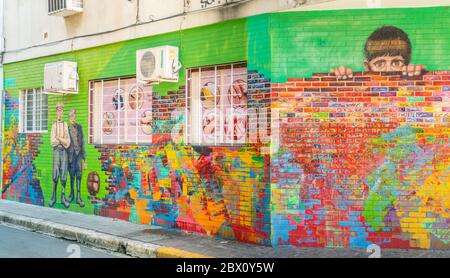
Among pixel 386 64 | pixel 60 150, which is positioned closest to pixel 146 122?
pixel 60 150

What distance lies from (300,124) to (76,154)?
5302 millimetres

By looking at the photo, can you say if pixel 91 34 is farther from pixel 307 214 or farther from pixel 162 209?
pixel 307 214

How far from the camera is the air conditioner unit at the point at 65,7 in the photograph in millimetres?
9820

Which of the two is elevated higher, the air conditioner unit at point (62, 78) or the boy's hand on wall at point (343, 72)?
the air conditioner unit at point (62, 78)

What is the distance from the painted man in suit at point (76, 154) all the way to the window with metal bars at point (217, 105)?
2945 millimetres

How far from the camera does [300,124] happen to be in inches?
275

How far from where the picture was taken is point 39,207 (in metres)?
10.7

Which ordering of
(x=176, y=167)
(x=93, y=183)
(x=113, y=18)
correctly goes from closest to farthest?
(x=176, y=167) < (x=113, y=18) < (x=93, y=183)

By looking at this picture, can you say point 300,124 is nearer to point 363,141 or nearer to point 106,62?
point 363,141

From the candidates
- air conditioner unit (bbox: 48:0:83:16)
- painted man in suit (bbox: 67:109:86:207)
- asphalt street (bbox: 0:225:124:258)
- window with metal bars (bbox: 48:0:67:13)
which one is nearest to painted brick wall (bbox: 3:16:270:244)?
painted man in suit (bbox: 67:109:86:207)

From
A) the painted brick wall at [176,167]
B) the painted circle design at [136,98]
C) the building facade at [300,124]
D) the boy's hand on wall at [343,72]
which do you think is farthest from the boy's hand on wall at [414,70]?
the painted circle design at [136,98]

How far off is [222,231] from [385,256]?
2.53 meters

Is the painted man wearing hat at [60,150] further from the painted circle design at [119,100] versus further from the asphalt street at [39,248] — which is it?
the asphalt street at [39,248]
